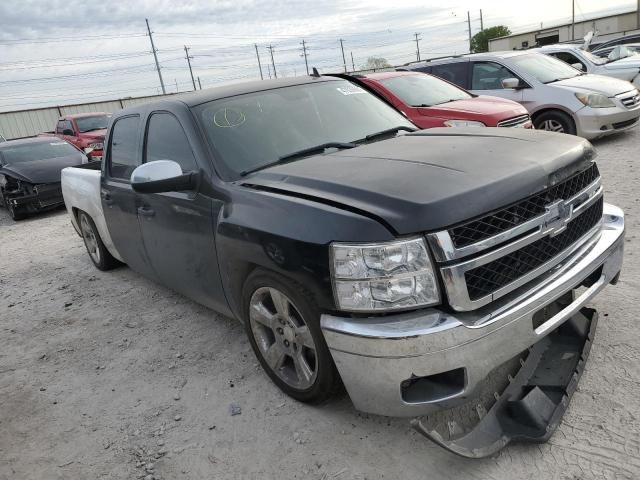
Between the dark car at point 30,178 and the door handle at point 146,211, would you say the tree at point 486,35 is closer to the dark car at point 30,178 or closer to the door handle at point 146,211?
the dark car at point 30,178

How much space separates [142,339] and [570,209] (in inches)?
123

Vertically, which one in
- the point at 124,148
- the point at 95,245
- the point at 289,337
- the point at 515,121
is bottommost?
the point at 95,245

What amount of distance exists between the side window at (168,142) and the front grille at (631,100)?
25.6 ft

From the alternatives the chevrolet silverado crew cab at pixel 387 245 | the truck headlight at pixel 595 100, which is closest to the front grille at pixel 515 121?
the truck headlight at pixel 595 100

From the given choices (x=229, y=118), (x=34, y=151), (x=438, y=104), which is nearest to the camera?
(x=229, y=118)

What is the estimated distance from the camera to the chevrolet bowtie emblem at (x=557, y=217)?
2.41 m

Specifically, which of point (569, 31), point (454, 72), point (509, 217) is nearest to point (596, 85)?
point (454, 72)

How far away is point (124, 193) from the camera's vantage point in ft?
13.5

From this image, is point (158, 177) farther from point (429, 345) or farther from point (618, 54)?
point (618, 54)

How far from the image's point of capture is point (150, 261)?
4051 mm

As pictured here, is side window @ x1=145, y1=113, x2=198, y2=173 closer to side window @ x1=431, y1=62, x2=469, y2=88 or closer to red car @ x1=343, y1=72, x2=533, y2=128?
red car @ x1=343, y1=72, x2=533, y2=128

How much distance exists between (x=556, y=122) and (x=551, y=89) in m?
0.54

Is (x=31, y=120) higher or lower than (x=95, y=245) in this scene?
higher

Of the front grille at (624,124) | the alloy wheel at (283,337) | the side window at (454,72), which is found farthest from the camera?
the side window at (454,72)
